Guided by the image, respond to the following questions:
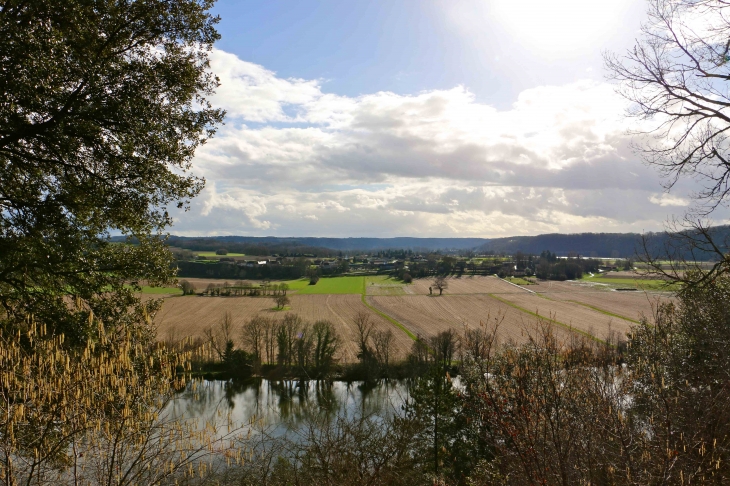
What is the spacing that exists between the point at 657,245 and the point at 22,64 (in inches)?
353

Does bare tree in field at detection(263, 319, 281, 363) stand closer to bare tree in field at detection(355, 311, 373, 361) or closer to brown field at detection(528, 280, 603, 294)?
bare tree in field at detection(355, 311, 373, 361)

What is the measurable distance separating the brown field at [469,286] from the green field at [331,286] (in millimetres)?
7812

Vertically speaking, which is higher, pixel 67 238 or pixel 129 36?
pixel 129 36

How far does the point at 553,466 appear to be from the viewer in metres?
4.31

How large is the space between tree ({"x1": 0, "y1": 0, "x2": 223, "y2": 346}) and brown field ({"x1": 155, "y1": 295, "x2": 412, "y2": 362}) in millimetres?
23705

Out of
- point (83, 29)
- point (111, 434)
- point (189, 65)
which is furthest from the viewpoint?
point (189, 65)

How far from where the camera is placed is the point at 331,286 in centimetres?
5966

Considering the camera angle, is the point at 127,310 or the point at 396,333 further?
the point at 396,333

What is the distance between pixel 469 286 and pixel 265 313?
31.9 m

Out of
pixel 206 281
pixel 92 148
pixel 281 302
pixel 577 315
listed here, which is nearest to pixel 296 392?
pixel 281 302

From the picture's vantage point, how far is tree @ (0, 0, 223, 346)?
5141 millimetres

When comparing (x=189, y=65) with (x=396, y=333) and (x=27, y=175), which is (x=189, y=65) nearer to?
(x=27, y=175)

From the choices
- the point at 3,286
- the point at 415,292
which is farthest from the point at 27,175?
the point at 415,292

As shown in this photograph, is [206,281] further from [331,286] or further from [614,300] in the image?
[614,300]
